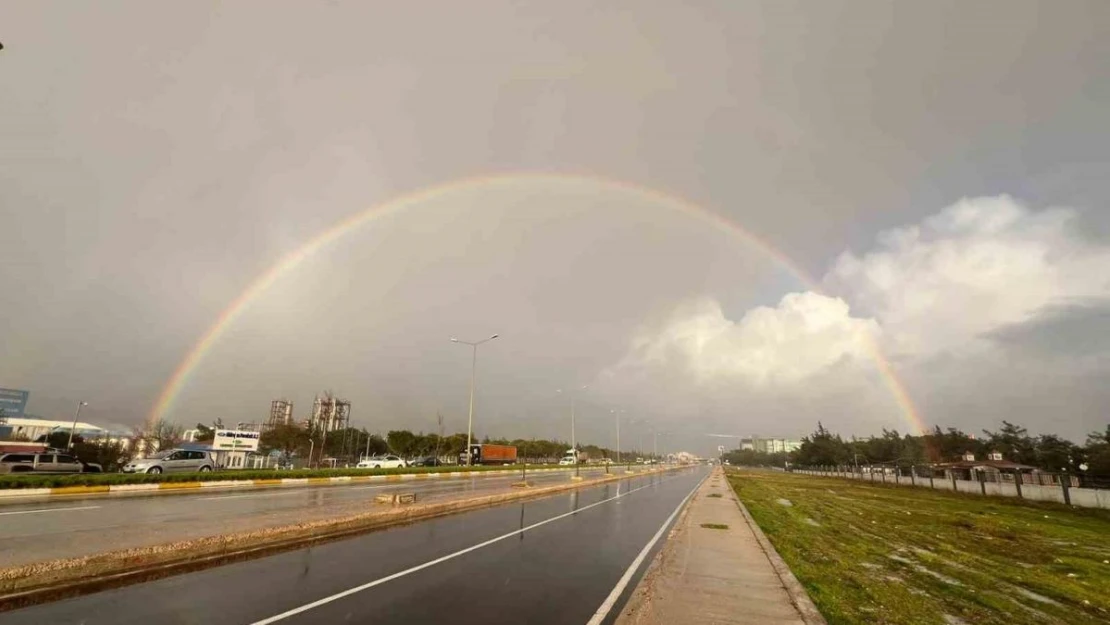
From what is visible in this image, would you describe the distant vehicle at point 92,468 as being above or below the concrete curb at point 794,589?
below

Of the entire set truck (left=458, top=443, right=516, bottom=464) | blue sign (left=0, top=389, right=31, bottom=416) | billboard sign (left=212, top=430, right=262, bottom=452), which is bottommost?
truck (left=458, top=443, right=516, bottom=464)

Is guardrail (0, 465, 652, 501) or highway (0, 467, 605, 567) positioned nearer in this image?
highway (0, 467, 605, 567)

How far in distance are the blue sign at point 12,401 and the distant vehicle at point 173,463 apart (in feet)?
261

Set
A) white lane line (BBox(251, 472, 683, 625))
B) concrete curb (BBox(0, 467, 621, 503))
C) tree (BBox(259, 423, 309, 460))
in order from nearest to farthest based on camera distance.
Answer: white lane line (BBox(251, 472, 683, 625))
concrete curb (BBox(0, 467, 621, 503))
tree (BBox(259, 423, 309, 460))

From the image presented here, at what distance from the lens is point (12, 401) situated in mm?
90875

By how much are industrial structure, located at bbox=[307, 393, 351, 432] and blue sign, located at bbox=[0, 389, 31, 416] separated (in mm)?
46825

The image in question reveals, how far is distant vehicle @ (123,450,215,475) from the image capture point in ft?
117

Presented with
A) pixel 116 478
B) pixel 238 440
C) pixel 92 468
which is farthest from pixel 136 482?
pixel 238 440

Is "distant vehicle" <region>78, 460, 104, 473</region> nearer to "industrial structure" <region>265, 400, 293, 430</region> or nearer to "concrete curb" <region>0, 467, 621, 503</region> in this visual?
"concrete curb" <region>0, 467, 621, 503</region>

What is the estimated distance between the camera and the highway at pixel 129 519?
35.2ft

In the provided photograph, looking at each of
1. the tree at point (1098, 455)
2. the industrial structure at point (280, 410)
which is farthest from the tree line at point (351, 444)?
the tree at point (1098, 455)

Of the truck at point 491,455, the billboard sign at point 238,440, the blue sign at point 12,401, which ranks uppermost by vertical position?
the blue sign at point 12,401

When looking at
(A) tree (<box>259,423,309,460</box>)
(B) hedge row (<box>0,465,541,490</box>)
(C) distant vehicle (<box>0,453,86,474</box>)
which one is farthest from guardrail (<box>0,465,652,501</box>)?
(A) tree (<box>259,423,309,460</box>)

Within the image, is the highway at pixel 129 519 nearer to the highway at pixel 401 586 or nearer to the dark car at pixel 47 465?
the highway at pixel 401 586
